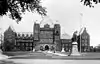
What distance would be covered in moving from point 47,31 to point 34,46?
12.6m

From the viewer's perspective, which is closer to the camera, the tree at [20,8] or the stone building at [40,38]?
the tree at [20,8]

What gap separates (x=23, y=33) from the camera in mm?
133375

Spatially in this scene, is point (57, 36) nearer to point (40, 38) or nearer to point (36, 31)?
point (40, 38)

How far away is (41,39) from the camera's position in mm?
122375

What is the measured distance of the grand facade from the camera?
121 meters

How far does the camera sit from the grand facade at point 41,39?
4751 inches

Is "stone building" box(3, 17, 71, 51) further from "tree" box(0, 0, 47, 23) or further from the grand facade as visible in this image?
"tree" box(0, 0, 47, 23)

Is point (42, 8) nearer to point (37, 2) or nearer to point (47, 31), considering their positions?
point (37, 2)

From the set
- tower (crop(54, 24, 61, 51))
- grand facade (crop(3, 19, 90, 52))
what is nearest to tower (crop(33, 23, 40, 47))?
grand facade (crop(3, 19, 90, 52))

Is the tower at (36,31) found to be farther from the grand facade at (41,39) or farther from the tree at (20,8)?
the tree at (20,8)

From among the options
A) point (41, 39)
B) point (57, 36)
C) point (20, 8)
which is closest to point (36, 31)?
point (41, 39)

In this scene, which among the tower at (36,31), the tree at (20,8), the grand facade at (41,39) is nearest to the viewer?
the tree at (20,8)

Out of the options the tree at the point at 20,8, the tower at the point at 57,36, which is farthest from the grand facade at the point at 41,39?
the tree at the point at 20,8

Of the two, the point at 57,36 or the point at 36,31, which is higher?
the point at 36,31
